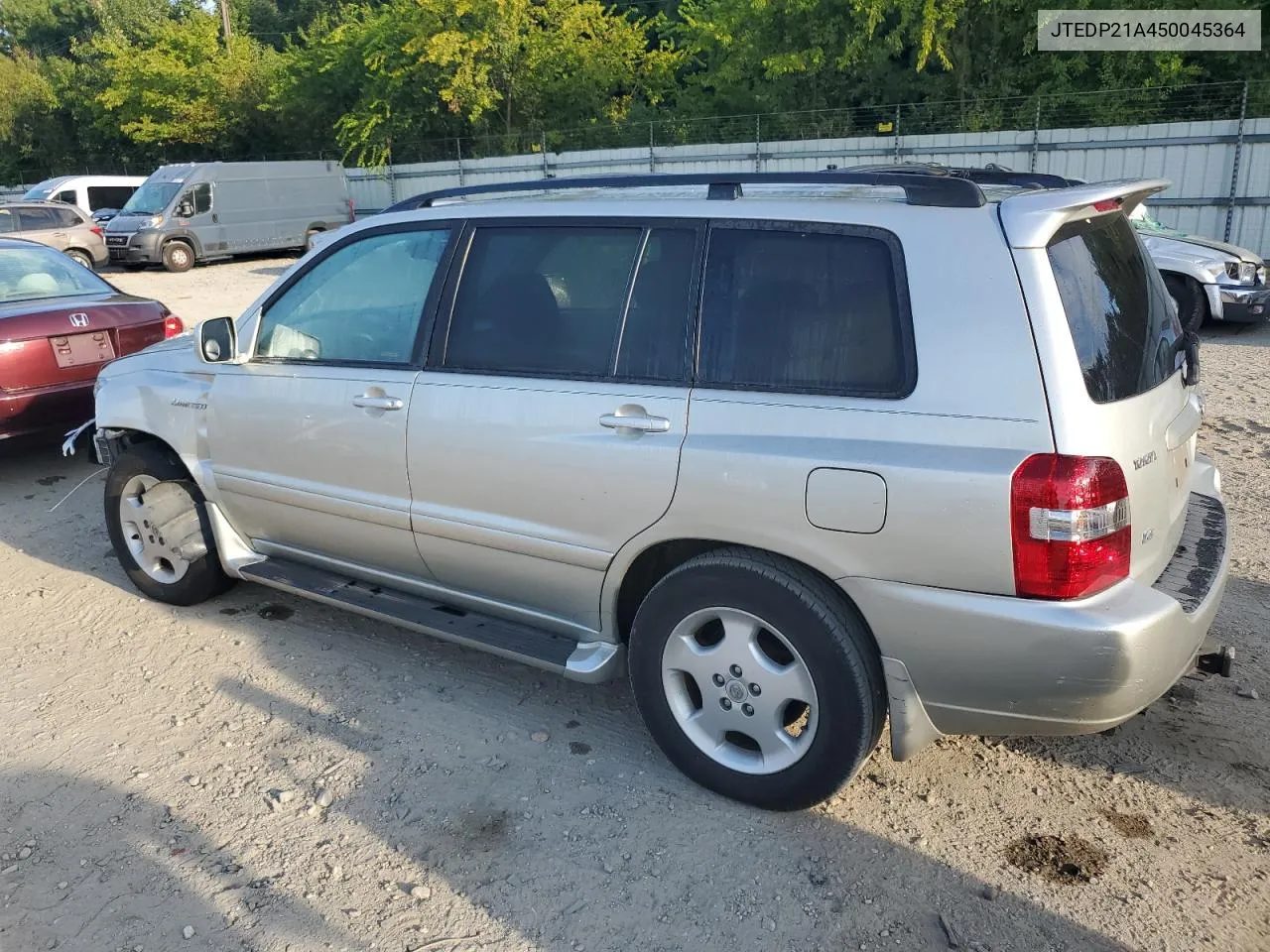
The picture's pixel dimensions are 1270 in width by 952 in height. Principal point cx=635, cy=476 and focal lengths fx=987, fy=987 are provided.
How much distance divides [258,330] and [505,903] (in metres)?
2.63

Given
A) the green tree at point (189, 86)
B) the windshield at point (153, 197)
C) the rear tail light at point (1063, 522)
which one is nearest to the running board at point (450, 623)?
the rear tail light at point (1063, 522)

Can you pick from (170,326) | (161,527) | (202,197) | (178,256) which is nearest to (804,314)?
(161,527)

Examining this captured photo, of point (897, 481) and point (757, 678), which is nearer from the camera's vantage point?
point (897, 481)

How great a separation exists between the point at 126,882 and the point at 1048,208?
3.19m

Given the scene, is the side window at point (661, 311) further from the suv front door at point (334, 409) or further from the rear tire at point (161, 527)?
the rear tire at point (161, 527)

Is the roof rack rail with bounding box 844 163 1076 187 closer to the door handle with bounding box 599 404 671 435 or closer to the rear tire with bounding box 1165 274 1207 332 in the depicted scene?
the door handle with bounding box 599 404 671 435

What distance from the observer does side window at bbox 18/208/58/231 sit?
1874cm

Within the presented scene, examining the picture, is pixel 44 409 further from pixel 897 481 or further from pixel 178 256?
pixel 178 256

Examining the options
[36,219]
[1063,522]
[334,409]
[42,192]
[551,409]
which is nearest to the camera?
[1063,522]

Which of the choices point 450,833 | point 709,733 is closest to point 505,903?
point 450,833

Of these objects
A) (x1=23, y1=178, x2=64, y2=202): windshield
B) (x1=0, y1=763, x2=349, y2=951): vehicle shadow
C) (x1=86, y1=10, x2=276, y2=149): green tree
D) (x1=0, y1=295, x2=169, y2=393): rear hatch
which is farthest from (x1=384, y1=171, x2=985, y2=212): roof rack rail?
(x1=86, y1=10, x2=276, y2=149): green tree

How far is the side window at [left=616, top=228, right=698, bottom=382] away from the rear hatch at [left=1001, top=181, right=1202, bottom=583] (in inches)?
37.5

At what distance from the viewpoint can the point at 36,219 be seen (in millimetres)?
19141

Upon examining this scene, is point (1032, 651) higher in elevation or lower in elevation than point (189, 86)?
lower
